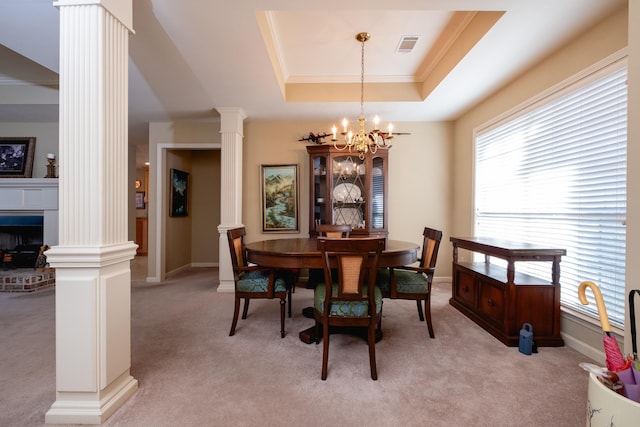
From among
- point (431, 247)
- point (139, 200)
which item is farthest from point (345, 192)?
point (139, 200)

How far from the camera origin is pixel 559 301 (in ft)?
7.23

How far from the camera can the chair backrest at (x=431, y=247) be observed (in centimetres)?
240

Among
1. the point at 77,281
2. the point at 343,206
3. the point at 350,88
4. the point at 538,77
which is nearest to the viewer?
the point at 77,281

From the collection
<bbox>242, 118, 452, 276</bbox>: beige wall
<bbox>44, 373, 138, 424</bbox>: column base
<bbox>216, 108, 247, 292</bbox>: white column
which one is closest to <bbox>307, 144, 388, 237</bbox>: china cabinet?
<bbox>242, 118, 452, 276</bbox>: beige wall

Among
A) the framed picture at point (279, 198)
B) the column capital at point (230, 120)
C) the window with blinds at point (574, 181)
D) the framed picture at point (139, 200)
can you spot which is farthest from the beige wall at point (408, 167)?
the framed picture at point (139, 200)

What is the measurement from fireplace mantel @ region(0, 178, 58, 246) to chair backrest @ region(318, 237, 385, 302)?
475 centimetres

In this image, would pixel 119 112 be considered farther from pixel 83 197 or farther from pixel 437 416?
pixel 437 416

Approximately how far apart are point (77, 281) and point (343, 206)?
10.1 ft

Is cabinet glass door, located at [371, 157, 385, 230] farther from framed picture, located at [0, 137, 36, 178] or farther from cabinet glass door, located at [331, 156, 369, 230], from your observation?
framed picture, located at [0, 137, 36, 178]

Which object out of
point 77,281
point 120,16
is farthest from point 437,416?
point 120,16

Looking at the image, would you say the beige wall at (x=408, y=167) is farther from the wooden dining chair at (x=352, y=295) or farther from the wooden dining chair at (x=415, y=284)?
the wooden dining chair at (x=352, y=295)

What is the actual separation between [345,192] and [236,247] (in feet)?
6.31

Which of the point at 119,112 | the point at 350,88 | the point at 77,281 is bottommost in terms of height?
the point at 77,281

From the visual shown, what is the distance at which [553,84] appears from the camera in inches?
94.3
